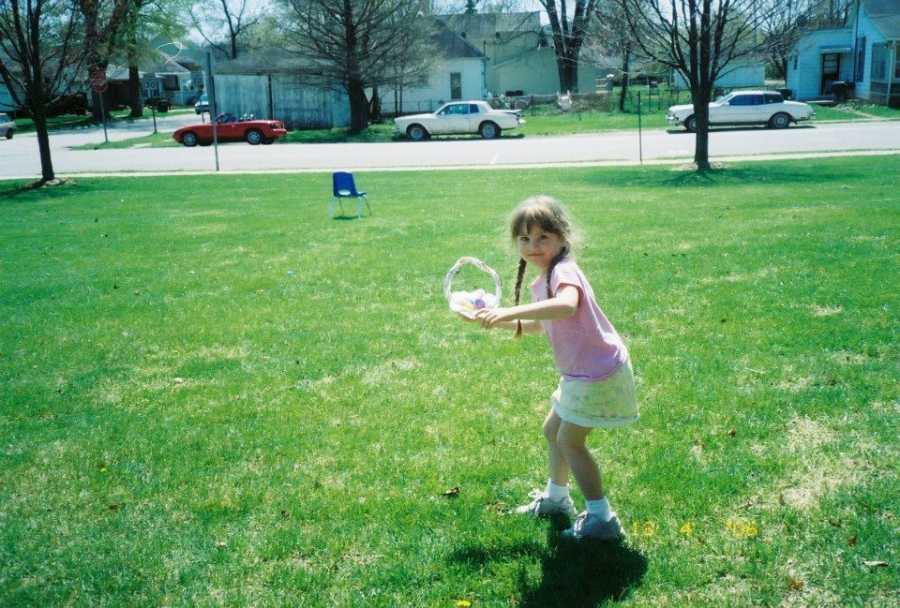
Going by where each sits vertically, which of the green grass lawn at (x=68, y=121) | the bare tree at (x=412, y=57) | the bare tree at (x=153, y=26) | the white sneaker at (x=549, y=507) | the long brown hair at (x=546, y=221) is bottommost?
the white sneaker at (x=549, y=507)

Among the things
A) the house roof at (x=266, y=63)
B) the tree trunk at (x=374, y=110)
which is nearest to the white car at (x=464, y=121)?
the house roof at (x=266, y=63)

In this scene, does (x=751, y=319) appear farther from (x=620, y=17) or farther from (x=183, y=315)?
(x=620, y=17)

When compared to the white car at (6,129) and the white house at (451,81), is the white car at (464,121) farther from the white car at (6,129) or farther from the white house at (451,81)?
the white car at (6,129)

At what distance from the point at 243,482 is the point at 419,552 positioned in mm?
1145

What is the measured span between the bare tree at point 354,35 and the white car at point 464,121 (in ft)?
15.6

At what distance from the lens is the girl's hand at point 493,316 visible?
10.1 feet

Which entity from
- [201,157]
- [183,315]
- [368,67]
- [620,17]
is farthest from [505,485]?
[368,67]

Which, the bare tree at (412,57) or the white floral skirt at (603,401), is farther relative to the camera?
the bare tree at (412,57)

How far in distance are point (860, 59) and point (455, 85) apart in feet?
70.2

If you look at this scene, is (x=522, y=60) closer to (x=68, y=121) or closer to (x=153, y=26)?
(x=153, y=26)

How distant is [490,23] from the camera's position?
60562 mm

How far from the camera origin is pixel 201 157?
2805cm

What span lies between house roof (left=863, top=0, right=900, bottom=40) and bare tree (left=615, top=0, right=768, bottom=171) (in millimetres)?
24497

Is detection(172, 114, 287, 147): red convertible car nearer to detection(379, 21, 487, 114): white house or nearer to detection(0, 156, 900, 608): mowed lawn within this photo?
detection(379, 21, 487, 114): white house
